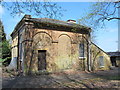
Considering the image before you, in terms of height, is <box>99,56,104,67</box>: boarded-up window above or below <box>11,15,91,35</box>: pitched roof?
below

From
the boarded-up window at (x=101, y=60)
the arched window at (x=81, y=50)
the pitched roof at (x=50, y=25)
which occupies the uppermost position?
the pitched roof at (x=50, y=25)

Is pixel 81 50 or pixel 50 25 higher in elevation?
pixel 50 25

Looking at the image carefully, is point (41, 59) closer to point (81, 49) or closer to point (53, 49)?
point (53, 49)

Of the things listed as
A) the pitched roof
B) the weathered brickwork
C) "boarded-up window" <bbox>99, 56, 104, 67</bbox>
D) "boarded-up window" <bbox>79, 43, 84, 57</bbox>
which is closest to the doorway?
the weathered brickwork

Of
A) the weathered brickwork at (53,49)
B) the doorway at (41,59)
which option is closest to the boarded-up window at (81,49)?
the weathered brickwork at (53,49)

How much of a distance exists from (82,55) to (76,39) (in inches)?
101

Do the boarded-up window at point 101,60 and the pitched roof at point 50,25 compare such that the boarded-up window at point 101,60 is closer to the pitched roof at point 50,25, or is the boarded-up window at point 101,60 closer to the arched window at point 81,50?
the arched window at point 81,50

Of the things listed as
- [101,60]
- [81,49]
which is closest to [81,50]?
[81,49]

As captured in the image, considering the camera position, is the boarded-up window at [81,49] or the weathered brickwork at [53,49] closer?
the weathered brickwork at [53,49]

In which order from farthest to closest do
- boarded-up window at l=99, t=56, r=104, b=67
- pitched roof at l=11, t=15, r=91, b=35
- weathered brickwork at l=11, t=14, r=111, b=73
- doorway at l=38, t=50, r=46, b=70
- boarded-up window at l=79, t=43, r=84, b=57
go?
boarded-up window at l=99, t=56, r=104, b=67, boarded-up window at l=79, t=43, r=84, b=57, doorway at l=38, t=50, r=46, b=70, pitched roof at l=11, t=15, r=91, b=35, weathered brickwork at l=11, t=14, r=111, b=73

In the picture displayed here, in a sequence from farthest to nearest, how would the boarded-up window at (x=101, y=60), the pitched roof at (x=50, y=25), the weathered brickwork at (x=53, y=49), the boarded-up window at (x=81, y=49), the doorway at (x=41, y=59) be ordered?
the boarded-up window at (x=101, y=60) < the boarded-up window at (x=81, y=49) < the doorway at (x=41, y=59) < the pitched roof at (x=50, y=25) < the weathered brickwork at (x=53, y=49)

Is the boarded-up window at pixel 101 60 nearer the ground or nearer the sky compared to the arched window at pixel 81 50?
nearer the ground

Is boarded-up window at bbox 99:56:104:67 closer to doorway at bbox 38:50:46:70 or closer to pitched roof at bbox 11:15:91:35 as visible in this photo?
pitched roof at bbox 11:15:91:35

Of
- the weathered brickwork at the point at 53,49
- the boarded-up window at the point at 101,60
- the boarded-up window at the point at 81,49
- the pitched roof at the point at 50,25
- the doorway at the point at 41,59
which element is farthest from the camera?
the boarded-up window at the point at 101,60
